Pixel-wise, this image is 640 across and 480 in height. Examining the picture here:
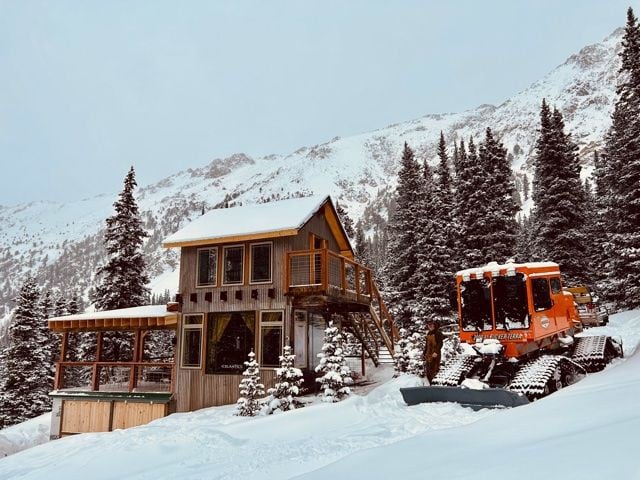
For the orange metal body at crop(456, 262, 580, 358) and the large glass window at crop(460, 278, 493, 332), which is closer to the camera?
the orange metal body at crop(456, 262, 580, 358)

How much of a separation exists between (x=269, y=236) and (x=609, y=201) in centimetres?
1920

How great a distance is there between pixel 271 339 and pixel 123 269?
50.6 feet

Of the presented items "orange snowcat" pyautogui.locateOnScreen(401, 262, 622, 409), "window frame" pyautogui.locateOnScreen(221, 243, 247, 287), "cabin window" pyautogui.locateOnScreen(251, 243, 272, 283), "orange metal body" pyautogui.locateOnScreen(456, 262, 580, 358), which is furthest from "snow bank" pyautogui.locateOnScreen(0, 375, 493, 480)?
"window frame" pyautogui.locateOnScreen(221, 243, 247, 287)

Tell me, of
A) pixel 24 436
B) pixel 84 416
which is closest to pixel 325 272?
pixel 84 416

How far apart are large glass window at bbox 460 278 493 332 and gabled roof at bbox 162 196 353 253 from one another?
22.2 ft

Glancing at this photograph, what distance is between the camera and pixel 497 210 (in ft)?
93.5

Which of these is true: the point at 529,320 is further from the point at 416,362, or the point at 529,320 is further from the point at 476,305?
the point at 416,362

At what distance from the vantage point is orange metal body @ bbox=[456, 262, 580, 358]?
37.8ft

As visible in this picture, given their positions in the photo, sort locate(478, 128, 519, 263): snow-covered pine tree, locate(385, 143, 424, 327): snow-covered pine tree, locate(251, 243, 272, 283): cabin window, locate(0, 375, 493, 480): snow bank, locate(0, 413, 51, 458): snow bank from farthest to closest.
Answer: locate(385, 143, 424, 327): snow-covered pine tree → locate(478, 128, 519, 263): snow-covered pine tree → locate(0, 413, 51, 458): snow bank → locate(251, 243, 272, 283): cabin window → locate(0, 375, 493, 480): snow bank

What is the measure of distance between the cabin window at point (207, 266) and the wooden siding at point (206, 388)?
3373 millimetres

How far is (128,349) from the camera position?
29.9 meters

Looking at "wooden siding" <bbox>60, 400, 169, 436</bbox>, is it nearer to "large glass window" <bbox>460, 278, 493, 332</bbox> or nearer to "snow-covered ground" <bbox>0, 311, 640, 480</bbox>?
"snow-covered ground" <bbox>0, 311, 640, 480</bbox>

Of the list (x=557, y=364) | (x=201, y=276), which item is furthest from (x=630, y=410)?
(x=201, y=276)

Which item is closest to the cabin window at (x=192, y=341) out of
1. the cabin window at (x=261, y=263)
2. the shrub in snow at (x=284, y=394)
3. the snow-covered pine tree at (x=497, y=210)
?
the cabin window at (x=261, y=263)
